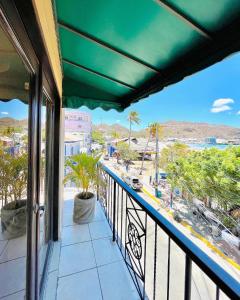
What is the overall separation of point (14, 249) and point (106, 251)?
4.33 ft

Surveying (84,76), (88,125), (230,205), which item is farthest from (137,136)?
(84,76)

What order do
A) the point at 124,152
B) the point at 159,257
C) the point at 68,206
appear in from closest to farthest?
the point at 68,206, the point at 159,257, the point at 124,152

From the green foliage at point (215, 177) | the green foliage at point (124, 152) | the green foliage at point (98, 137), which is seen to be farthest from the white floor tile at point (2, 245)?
the green foliage at point (98, 137)

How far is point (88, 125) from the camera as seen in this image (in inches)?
857

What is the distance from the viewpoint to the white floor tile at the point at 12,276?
788mm

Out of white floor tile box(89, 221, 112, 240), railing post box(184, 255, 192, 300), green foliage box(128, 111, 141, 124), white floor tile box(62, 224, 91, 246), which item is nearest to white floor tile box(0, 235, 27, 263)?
railing post box(184, 255, 192, 300)

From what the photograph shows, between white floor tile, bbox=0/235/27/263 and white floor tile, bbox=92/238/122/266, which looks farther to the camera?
white floor tile, bbox=92/238/122/266

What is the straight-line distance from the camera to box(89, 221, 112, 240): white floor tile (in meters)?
2.25

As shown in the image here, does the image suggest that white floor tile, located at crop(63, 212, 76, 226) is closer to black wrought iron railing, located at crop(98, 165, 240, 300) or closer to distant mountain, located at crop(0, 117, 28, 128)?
black wrought iron railing, located at crop(98, 165, 240, 300)

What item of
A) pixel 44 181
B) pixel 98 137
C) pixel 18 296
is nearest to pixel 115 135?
pixel 98 137

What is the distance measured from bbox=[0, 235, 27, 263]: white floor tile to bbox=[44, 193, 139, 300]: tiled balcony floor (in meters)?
0.77

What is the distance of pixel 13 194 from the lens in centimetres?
85

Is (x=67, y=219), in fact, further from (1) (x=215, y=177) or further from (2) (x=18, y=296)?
(1) (x=215, y=177)

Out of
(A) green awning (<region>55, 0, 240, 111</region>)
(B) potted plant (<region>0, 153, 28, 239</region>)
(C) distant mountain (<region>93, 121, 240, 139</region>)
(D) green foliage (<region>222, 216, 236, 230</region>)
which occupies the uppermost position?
(C) distant mountain (<region>93, 121, 240, 139</region>)
